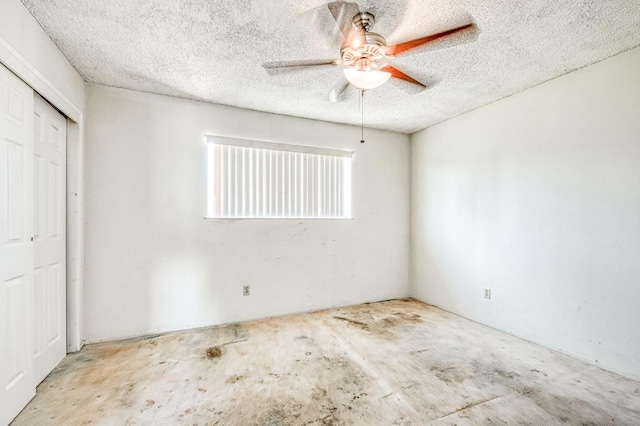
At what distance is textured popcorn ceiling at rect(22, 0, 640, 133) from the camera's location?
170cm

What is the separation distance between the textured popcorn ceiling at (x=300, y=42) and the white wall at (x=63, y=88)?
0.10m

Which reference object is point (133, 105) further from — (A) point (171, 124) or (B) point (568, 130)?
(B) point (568, 130)

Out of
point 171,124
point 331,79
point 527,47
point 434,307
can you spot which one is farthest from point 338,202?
point 527,47

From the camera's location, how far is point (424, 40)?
60.1 inches

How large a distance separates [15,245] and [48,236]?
1.80ft

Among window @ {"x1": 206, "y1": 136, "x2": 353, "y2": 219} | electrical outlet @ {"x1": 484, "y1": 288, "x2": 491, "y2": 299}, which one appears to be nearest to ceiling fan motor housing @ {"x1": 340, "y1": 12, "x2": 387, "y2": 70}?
window @ {"x1": 206, "y1": 136, "x2": 353, "y2": 219}

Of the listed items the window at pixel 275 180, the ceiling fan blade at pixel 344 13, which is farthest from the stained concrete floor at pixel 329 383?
the ceiling fan blade at pixel 344 13

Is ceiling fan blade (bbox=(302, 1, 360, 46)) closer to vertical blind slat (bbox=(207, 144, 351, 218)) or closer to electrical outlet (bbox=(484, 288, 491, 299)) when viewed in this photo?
vertical blind slat (bbox=(207, 144, 351, 218))

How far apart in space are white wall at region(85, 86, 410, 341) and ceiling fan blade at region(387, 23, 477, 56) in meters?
2.10

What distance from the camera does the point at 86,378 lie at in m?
2.10

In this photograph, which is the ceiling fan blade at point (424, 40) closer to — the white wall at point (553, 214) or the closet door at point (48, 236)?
the white wall at point (553, 214)

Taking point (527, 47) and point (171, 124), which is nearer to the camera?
point (527, 47)

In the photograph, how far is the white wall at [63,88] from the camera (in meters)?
1.61

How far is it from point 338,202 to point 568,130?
2.53m
